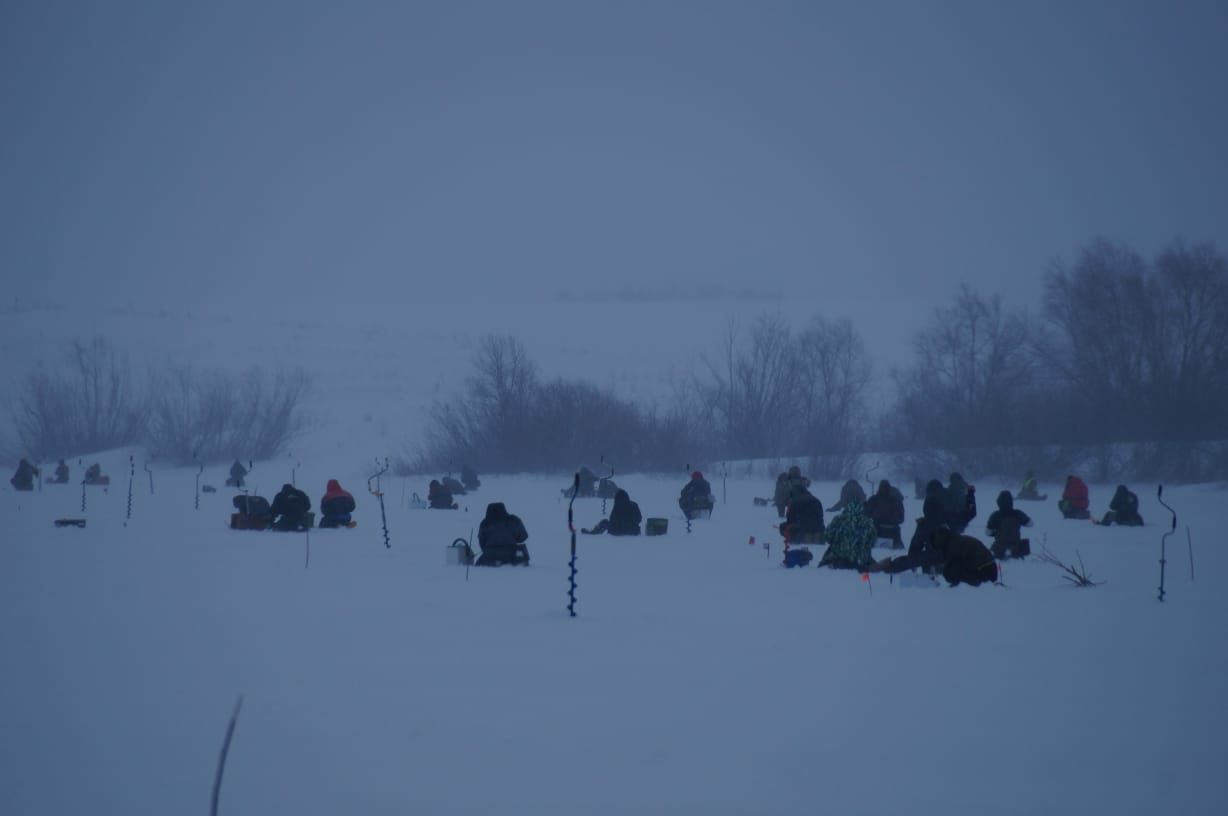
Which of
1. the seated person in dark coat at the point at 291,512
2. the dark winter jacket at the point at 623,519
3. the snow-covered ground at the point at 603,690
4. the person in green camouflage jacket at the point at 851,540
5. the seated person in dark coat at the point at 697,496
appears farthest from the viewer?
the seated person in dark coat at the point at 697,496

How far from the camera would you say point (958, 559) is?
12523 mm

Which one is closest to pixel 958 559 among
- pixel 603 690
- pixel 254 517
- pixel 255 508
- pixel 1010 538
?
pixel 1010 538

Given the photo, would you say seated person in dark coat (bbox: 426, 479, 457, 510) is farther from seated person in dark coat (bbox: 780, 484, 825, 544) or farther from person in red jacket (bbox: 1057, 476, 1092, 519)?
person in red jacket (bbox: 1057, 476, 1092, 519)

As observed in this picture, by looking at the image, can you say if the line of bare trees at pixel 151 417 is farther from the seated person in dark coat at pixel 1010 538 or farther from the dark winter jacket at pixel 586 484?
the seated person in dark coat at pixel 1010 538

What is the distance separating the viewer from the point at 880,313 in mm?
99938

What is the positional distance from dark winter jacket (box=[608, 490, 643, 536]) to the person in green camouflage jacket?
17.9 feet

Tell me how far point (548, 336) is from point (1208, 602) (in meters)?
74.8

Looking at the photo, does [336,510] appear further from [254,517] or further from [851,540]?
[851,540]

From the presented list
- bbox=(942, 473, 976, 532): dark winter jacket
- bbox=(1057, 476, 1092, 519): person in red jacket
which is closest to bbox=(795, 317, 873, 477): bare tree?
bbox=(1057, 476, 1092, 519): person in red jacket

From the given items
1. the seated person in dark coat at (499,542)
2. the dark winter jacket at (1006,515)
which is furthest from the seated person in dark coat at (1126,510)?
the seated person in dark coat at (499,542)

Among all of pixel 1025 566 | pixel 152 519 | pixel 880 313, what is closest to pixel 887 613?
pixel 1025 566

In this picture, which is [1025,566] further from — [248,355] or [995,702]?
[248,355]

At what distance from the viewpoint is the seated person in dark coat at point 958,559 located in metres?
12.5

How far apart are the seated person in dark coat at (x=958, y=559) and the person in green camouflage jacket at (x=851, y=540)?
46.5 inches
